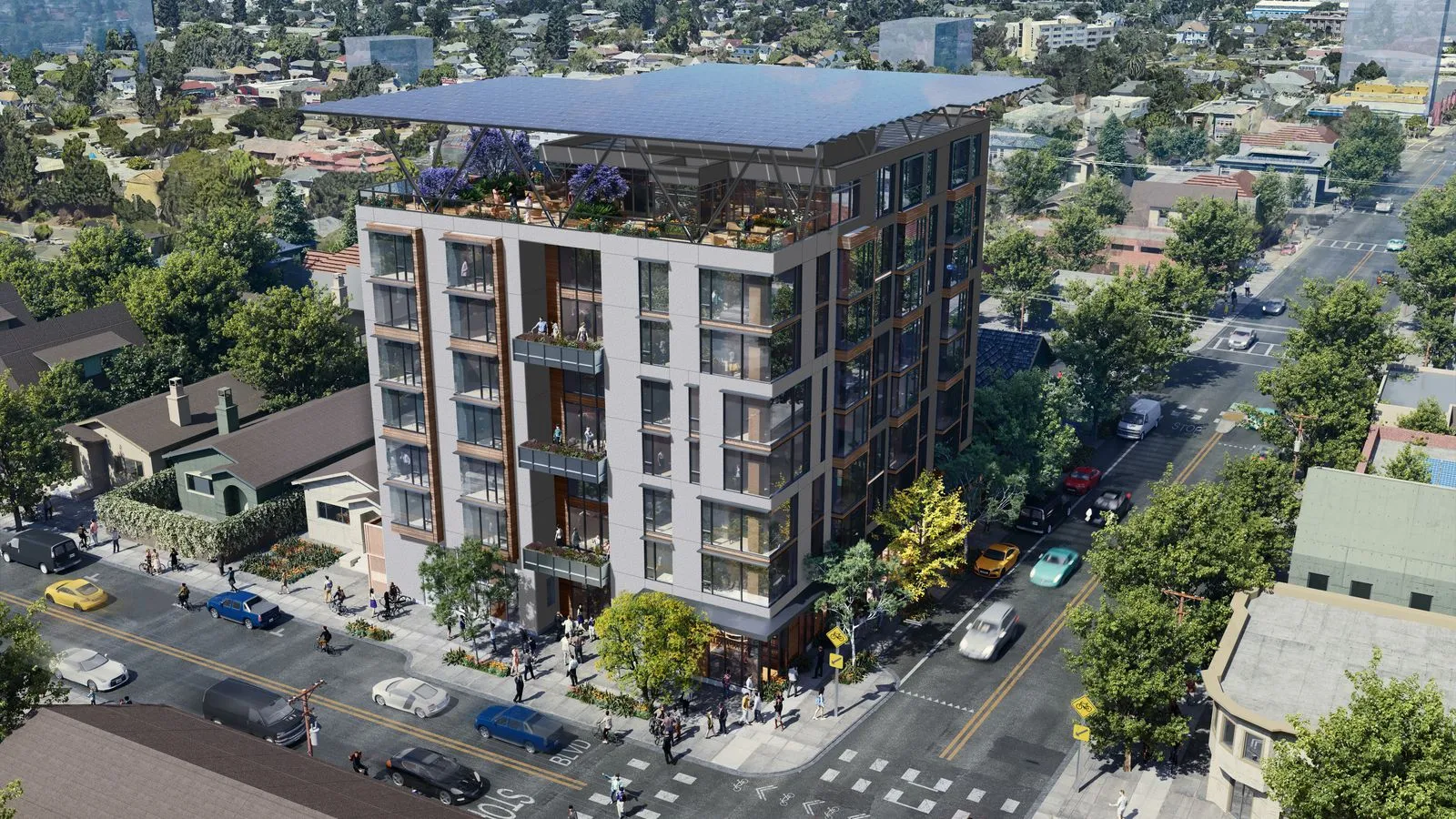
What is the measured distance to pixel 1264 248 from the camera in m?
179

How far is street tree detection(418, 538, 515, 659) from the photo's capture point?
2872 inches

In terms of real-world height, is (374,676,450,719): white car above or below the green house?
below

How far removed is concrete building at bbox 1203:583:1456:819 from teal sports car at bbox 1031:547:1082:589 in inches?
633

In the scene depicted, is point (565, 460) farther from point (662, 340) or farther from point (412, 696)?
point (412, 696)

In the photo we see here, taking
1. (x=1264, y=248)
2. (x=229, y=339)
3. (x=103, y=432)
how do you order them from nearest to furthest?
(x=103, y=432) < (x=229, y=339) < (x=1264, y=248)

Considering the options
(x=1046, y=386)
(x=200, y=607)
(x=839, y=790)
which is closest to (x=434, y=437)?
(x=200, y=607)

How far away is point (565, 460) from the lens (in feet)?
234

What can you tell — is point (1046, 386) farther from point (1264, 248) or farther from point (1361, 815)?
point (1264, 248)

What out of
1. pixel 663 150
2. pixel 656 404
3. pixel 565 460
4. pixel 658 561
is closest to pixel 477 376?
pixel 565 460

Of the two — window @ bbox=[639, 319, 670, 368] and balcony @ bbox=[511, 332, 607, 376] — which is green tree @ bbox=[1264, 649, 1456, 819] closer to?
window @ bbox=[639, 319, 670, 368]

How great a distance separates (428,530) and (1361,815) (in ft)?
170

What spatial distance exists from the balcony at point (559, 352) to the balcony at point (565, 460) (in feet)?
14.8

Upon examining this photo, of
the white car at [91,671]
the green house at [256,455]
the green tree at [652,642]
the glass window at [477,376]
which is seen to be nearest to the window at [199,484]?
the green house at [256,455]

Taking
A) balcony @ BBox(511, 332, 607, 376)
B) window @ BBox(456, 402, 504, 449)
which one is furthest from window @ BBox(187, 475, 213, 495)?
balcony @ BBox(511, 332, 607, 376)
